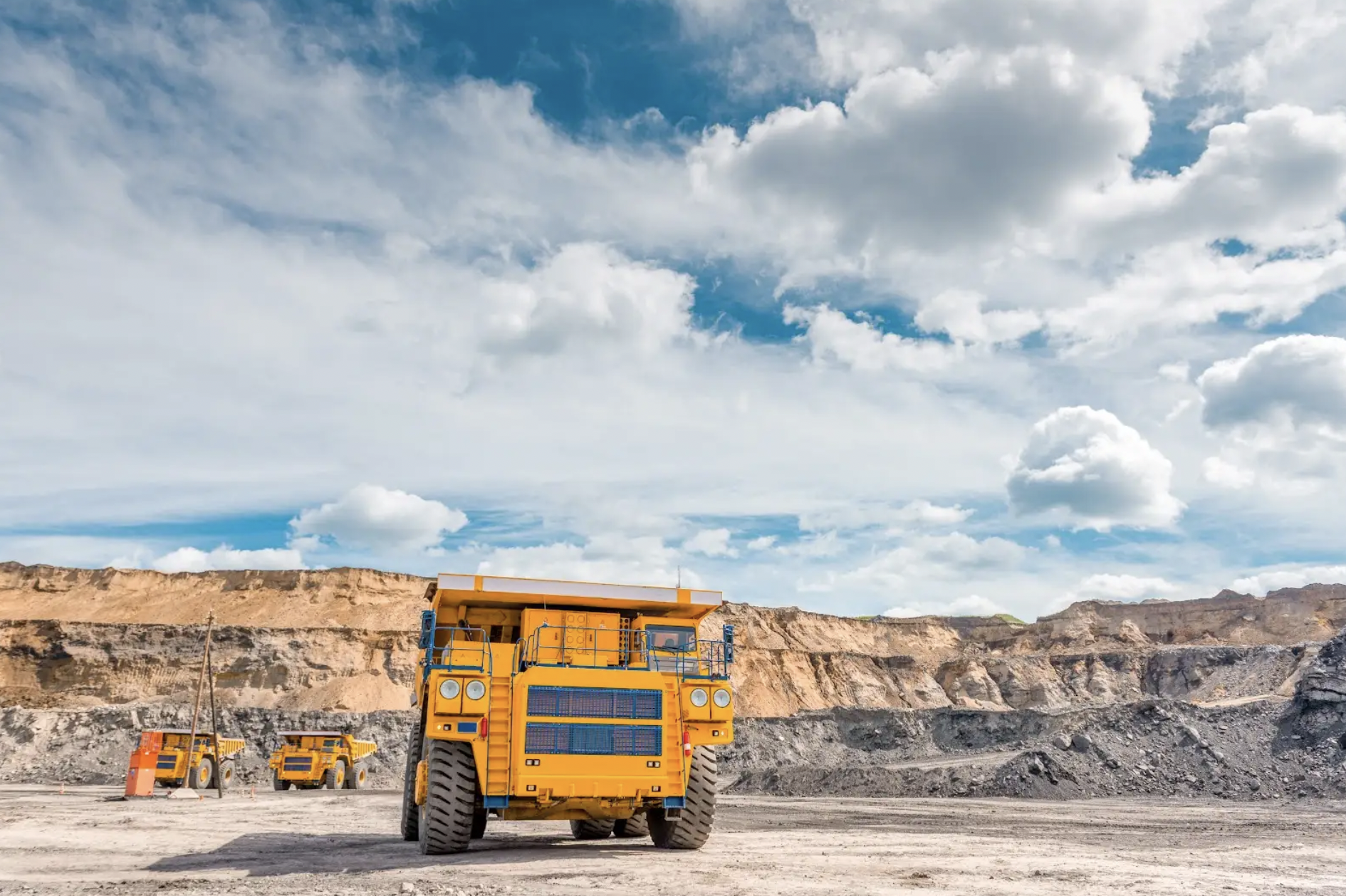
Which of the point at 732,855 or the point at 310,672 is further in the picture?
the point at 310,672

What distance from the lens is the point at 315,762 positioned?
3256 cm

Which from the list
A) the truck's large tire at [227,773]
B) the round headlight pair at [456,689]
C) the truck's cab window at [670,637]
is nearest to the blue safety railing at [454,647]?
the round headlight pair at [456,689]

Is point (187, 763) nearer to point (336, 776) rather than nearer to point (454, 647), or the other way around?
point (336, 776)

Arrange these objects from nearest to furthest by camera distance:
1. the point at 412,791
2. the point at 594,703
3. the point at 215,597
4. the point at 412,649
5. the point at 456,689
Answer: the point at 456,689
the point at 594,703
the point at 412,791
the point at 412,649
the point at 215,597

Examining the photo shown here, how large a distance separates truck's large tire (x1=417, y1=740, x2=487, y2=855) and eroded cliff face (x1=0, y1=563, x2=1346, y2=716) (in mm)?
42447

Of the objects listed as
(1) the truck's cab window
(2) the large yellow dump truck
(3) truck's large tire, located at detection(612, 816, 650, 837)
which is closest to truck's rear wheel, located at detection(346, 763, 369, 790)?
(3) truck's large tire, located at detection(612, 816, 650, 837)

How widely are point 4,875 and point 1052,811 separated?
19699mm

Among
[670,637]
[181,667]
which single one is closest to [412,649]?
[181,667]

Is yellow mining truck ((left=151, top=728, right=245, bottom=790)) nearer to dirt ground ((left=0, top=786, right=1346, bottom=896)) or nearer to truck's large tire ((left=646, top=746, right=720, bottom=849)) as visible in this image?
dirt ground ((left=0, top=786, right=1346, bottom=896))

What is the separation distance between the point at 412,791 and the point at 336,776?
23.3 metres

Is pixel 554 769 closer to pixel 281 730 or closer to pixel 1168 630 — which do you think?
pixel 281 730

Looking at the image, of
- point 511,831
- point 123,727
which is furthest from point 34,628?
point 511,831

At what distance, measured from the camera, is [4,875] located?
9.96 m

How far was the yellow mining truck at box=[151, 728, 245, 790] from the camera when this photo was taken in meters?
30.4
